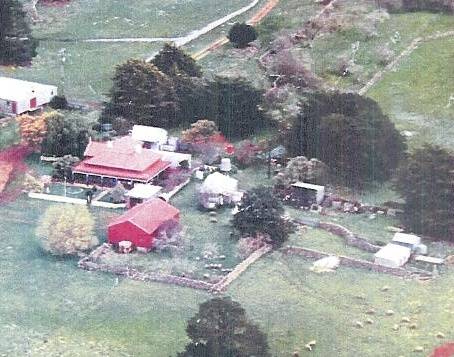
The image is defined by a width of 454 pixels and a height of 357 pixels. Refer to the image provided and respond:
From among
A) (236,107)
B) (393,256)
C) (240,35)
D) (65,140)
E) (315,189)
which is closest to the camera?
(393,256)

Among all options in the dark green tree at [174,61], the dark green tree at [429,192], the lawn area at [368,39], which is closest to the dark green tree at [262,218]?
the dark green tree at [429,192]

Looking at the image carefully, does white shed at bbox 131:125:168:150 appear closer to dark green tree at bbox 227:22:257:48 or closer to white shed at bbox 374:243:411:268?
white shed at bbox 374:243:411:268

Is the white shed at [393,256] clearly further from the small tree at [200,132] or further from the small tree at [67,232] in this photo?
the small tree at [200,132]

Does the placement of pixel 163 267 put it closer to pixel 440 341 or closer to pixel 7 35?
pixel 440 341

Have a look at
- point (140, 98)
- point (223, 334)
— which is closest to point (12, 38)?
point (140, 98)

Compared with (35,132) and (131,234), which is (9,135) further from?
(131,234)
